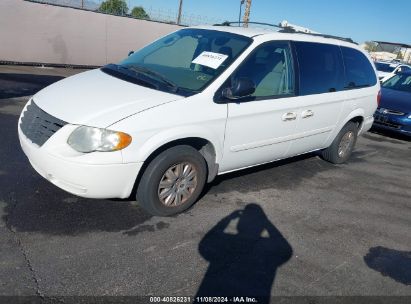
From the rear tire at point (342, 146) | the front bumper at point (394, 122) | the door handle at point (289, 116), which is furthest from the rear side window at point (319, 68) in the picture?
the front bumper at point (394, 122)

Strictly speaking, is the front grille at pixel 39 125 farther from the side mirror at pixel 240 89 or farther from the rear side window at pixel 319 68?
the rear side window at pixel 319 68

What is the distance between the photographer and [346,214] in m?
4.62

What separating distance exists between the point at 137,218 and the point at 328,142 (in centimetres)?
334

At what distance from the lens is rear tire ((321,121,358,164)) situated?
614cm

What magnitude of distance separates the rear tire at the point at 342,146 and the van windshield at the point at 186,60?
2598 millimetres

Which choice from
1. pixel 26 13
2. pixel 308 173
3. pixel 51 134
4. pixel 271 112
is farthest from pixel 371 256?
pixel 26 13

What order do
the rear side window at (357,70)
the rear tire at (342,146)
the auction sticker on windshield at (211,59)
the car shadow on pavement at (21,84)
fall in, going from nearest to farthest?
the auction sticker on windshield at (211,59), the rear side window at (357,70), the rear tire at (342,146), the car shadow on pavement at (21,84)

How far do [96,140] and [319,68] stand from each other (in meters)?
3.18

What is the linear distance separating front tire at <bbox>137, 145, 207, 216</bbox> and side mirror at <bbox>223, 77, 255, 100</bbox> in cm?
67

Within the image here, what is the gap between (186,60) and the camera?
445cm

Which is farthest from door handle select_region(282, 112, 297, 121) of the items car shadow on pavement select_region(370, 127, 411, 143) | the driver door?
car shadow on pavement select_region(370, 127, 411, 143)

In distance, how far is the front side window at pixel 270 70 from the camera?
4.27 meters

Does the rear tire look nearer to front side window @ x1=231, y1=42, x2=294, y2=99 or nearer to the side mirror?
front side window @ x1=231, y1=42, x2=294, y2=99

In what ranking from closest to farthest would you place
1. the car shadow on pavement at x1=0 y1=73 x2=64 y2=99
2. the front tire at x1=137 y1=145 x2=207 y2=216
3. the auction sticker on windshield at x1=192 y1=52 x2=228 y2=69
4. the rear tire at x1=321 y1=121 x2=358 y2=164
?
the front tire at x1=137 y1=145 x2=207 y2=216 < the auction sticker on windshield at x1=192 y1=52 x2=228 y2=69 < the rear tire at x1=321 y1=121 x2=358 y2=164 < the car shadow on pavement at x1=0 y1=73 x2=64 y2=99
